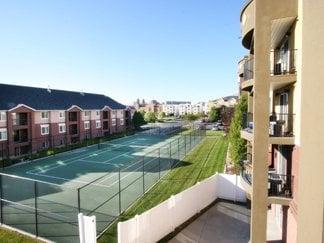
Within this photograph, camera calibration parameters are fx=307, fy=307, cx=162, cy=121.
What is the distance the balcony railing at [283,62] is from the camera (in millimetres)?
10516

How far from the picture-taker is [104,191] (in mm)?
21188

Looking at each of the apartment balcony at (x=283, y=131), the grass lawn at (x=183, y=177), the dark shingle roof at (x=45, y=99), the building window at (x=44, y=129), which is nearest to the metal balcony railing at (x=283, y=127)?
the apartment balcony at (x=283, y=131)

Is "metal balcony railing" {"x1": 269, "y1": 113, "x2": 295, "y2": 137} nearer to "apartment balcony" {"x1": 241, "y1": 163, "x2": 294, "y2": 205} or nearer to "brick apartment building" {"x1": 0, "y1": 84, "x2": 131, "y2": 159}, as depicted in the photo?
"apartment balcony" {"x1": 241, "y1": 163, "x2": 294, "y2": 205}

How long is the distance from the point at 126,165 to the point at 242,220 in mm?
16284


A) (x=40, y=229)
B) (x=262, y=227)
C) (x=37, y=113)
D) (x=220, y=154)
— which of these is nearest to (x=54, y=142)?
(x=37, y=113)

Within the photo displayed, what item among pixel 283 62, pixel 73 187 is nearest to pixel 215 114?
pixel 73 187

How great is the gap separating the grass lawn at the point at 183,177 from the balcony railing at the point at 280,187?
6947 mm

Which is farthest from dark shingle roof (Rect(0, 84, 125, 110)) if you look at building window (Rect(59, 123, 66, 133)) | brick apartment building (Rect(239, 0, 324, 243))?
brick apartment building (Rect(239, 0, 324, 243))

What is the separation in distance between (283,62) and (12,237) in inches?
535

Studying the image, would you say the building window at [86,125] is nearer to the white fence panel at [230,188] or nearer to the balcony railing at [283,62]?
the white fence panel at [230,188]

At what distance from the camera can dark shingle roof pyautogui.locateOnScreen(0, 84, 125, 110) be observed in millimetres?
37594

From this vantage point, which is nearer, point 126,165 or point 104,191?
point 104,191

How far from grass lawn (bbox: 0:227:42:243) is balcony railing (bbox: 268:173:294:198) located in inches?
391

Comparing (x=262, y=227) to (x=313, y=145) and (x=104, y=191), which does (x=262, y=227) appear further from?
(x=104, y=191)
